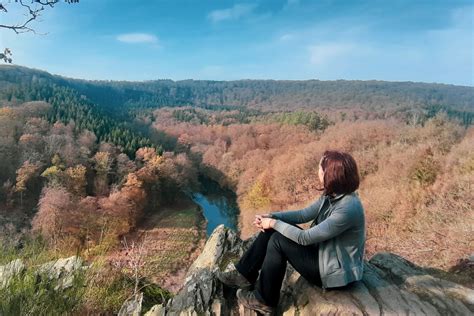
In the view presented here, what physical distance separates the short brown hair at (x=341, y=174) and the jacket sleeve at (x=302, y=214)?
0.48 meters

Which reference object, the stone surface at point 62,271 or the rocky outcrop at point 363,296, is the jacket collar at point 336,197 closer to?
the rocky outcrop at point 363,296

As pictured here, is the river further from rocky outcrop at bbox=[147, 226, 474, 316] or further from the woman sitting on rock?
the woman sitting on rock

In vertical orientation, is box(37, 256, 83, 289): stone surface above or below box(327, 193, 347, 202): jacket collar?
below

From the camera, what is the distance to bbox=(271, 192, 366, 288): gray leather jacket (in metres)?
3.89

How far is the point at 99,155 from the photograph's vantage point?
49.1 meters

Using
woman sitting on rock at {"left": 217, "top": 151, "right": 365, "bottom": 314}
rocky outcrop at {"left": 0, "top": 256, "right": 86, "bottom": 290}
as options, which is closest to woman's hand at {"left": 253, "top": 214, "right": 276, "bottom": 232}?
woman sitting on rock at {"left": 217, "top": 151, "right": 365, "bottom": 314}

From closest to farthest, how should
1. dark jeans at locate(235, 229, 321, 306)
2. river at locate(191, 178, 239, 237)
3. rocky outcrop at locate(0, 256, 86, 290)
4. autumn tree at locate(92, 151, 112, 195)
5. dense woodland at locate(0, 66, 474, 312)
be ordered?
rocky outcrop at locate(0, 256, 86, 290) < dark jeans at locate(235, 229, 321, 306) < dense woodland at locate(0, 66, 474, 312) < autumn tree at locate(92, 151, 112, 195) < river at locate(191, 178, 239, 237)

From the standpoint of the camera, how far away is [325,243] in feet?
13.2

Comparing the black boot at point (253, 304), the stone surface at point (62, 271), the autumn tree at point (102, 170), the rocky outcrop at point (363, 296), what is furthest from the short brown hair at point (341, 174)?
the autumn tree at point (102, 170)

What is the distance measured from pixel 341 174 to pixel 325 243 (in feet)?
2.49

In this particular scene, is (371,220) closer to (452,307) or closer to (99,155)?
(452,307)

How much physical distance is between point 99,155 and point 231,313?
4807 cm

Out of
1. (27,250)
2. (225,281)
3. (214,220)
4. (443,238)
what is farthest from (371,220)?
(214,220)

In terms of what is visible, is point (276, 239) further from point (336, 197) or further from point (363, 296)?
point (363, 296)
